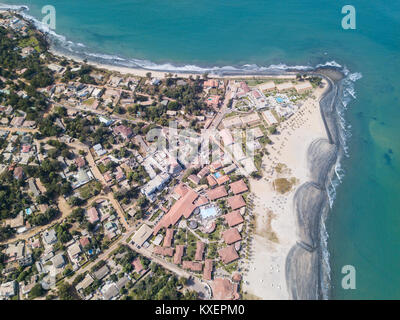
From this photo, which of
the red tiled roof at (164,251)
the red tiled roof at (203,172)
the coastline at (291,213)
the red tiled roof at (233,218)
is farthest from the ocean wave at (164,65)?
the red tiled roof at (164,251)

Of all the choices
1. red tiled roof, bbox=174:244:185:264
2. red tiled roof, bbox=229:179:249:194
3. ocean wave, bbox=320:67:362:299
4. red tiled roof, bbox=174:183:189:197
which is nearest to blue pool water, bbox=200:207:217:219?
red tiled roof, bbox=174:183:189:197

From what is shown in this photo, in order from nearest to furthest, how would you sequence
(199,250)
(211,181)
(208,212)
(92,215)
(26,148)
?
1. (199,250)
2. (92,215)
3. (208,212)
4. (211,181)
5. (26,148)

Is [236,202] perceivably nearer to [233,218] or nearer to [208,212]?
[233,218]

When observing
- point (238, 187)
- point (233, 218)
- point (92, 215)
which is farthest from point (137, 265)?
point (238, 187)

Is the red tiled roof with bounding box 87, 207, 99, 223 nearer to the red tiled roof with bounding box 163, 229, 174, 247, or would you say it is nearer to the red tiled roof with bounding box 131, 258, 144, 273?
the red tiled roof with bounding box 131, 258, 144, 273
